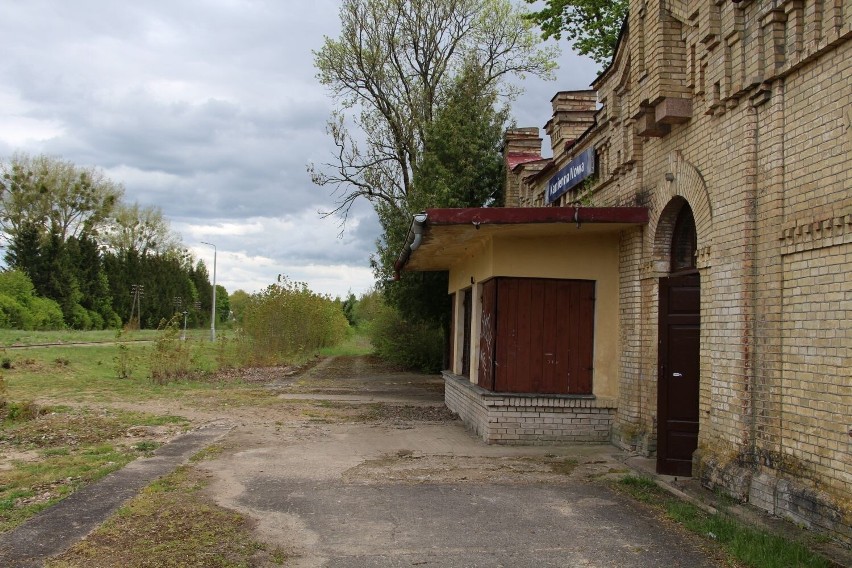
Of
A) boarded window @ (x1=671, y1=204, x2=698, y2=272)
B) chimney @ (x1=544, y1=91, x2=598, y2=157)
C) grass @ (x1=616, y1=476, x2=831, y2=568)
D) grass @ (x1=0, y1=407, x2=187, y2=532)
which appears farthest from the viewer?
chimney @ (x1=544, y1=91, x2=598, y2=157)

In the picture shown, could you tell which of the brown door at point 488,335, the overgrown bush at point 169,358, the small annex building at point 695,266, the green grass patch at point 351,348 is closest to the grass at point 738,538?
the small annex building at point 695,266

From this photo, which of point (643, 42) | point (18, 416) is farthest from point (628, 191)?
point (18, 416)

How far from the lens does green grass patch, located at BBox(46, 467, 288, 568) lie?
4957mm

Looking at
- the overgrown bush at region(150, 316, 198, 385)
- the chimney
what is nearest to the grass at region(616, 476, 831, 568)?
the chimney

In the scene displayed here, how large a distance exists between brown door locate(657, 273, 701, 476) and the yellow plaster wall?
6.87ft

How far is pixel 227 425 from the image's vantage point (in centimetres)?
1188

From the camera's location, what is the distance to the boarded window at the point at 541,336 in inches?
401

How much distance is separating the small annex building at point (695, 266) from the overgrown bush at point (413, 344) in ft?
45.6

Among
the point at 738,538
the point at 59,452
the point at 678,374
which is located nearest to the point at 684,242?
the point at 678,374

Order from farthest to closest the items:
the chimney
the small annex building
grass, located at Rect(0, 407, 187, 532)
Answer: the chimney
grass, located at Rect(0, 407, 187, 532)
the small annex building

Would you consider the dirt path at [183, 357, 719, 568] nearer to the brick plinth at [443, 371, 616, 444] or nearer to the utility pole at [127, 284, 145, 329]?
the brick plinth at [443, 371, 616, 444]

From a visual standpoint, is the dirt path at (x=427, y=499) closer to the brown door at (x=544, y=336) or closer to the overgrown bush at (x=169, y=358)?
the brown door at (x=544, y=336)

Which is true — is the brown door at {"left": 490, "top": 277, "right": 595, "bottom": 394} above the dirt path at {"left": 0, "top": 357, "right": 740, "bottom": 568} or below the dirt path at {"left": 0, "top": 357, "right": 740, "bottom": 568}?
above

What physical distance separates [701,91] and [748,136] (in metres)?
1.23
